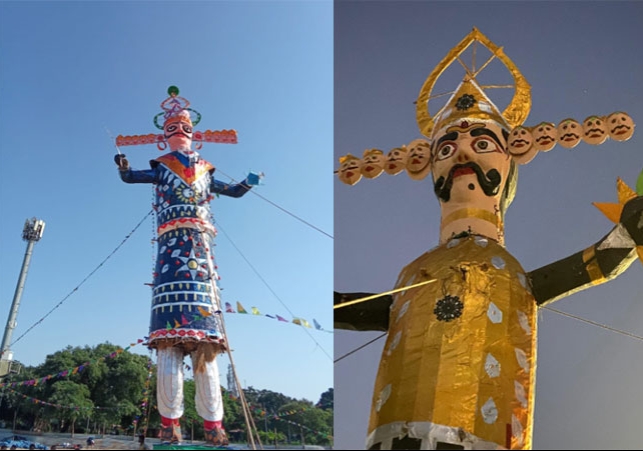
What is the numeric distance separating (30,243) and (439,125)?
2.40m

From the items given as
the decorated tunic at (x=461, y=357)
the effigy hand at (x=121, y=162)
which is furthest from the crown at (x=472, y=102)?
the effigy hand at (x=121, y=162)

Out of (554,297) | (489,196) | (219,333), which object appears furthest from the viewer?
(219,333)

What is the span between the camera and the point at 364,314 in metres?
2.42

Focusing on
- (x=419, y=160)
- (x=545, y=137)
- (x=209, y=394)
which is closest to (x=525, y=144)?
(x=545, y=137)

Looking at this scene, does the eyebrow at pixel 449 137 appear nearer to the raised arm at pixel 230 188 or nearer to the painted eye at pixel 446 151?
the painted eye at pixel 446 151

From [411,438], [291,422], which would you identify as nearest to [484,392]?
[411,438]

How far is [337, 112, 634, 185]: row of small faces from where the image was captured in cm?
245

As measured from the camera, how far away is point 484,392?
1.87 m

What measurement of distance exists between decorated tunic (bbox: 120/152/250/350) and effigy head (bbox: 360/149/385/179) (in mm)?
1117

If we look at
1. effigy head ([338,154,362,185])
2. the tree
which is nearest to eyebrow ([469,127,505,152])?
effigy head ([338,154,362,185])

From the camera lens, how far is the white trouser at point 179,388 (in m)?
3.05

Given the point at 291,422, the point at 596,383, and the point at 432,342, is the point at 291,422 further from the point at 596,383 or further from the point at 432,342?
the point at 596,383

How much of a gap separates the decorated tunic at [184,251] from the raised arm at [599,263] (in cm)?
166

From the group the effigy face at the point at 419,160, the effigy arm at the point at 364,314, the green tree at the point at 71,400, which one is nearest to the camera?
the effigy arm at the point at 364,314
